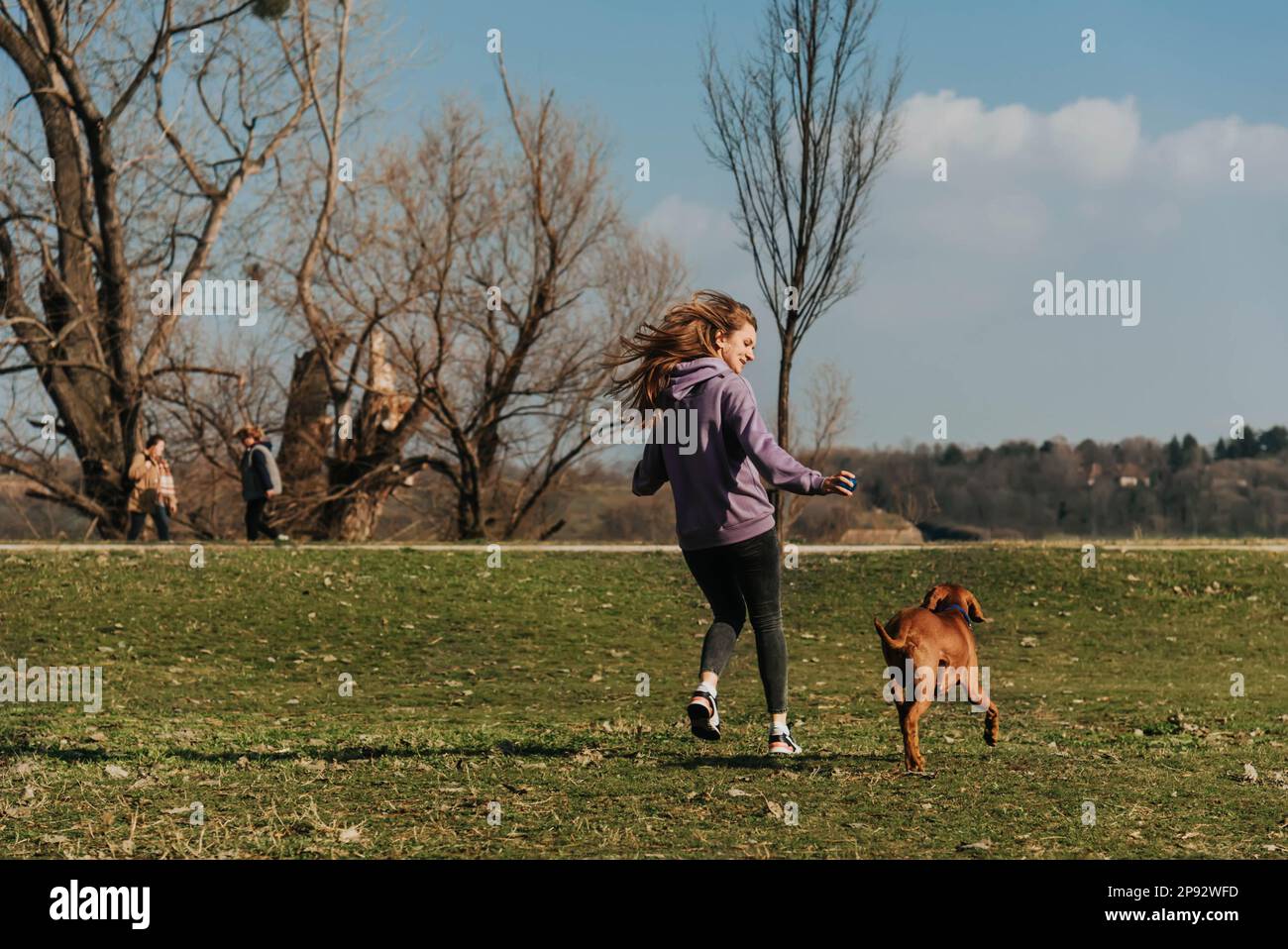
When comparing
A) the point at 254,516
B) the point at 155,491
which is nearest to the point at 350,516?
the point at 155,491

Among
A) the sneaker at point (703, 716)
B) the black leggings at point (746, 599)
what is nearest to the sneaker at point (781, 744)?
the black leggings at point (746, 599)

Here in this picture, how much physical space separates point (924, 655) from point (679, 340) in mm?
1949

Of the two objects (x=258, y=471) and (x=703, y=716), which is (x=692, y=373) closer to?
(x=703, y=716)

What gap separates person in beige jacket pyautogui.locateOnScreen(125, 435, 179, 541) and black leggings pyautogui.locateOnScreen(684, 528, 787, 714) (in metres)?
17.0

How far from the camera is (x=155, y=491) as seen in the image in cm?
2253

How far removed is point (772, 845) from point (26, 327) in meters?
26.1

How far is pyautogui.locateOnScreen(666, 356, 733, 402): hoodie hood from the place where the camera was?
6.65 meters

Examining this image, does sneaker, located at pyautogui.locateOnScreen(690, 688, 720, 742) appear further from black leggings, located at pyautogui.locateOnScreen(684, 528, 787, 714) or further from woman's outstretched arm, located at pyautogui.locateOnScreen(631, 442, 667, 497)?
woman's outstretched arm, located at pyautogui.locateOnScreen(631, 442, 667, 497)

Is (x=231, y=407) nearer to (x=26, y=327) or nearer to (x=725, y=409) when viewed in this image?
(x=26, y=327)

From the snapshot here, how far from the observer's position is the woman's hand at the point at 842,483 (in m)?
6.04

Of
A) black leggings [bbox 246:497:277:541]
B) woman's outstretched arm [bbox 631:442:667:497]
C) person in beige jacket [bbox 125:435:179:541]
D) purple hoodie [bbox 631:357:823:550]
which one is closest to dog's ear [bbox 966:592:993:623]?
purple hoodie [bbox 631:357:823:550]

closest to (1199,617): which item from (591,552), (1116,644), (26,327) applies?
(1116,644)

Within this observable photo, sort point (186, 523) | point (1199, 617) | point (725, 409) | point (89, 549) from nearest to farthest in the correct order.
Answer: point (725, 409)
point (1199, 617)
point (89, 549)
point (186, 523)

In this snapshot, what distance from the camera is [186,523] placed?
31594mm
